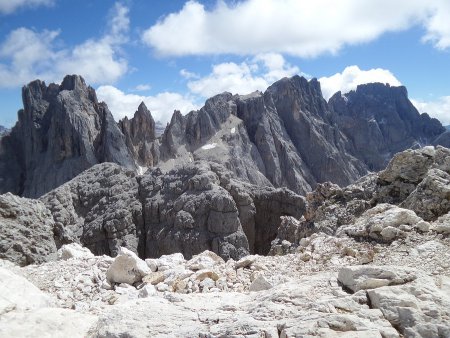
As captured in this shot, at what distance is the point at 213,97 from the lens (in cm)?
11331

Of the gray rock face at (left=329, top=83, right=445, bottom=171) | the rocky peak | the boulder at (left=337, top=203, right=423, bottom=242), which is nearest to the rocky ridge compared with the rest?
the boulder at (left=337, top=203, right=423, bottom=242)

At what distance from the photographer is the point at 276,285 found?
23.7 feet

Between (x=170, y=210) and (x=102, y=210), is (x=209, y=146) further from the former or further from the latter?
(x=102, y=210)

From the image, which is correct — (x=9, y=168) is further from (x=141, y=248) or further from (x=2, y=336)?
(x=2, y=336)

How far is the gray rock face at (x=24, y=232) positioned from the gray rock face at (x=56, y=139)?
6244cm

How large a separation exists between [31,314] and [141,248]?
34.2 meters

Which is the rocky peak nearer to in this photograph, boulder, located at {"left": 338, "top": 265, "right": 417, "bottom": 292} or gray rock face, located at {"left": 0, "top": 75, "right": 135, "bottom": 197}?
gray rock face, located at {"left": 0, "top": 75, "right": 135, "bottom": 197}

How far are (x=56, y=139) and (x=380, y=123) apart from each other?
373 feet

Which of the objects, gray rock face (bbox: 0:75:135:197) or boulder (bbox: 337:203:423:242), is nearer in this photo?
boulder (bbox: 337:203:423:242)

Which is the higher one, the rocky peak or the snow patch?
the rocky peak

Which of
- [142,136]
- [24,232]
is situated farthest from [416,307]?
[142,136]

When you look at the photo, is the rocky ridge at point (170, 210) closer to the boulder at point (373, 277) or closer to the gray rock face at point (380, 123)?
the boulder at point (373, 277)

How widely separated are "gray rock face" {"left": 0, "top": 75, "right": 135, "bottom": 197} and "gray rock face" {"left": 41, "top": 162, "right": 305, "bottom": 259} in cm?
3760

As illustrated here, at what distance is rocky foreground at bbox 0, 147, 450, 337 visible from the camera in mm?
5230
